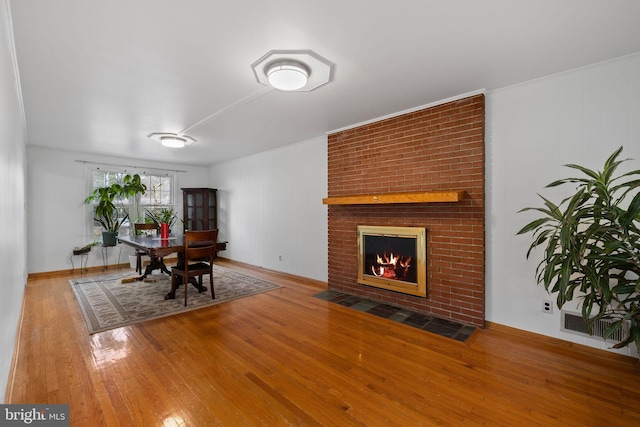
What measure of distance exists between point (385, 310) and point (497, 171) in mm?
1894

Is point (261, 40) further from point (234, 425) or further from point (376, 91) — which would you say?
point (234, 425)

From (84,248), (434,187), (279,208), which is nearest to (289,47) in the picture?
(434,187)

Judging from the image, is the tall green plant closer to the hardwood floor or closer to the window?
the window

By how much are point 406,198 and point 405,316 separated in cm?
129

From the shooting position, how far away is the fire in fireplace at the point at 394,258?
3186 mm

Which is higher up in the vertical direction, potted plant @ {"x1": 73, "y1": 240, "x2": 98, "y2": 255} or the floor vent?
potted plant @ {"x1": 73, "y1": 240, "x2": 98, "y2": 255}

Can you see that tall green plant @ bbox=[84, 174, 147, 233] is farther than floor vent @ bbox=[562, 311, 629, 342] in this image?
Yes

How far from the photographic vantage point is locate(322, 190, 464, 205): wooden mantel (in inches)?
108

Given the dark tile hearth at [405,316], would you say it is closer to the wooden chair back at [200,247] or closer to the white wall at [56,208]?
the wooden chair back at [200,247]

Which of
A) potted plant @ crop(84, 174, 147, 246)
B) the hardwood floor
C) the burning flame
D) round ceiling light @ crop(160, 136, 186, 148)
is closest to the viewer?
the hardwood floor

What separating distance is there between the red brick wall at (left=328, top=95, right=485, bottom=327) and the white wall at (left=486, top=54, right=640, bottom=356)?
0.47 feet

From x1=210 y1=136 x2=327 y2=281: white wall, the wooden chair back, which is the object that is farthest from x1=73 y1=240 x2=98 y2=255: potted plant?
the wooden chair back

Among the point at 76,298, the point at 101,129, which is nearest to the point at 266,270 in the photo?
the point at 76,298

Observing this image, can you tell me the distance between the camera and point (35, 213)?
4.98 m
